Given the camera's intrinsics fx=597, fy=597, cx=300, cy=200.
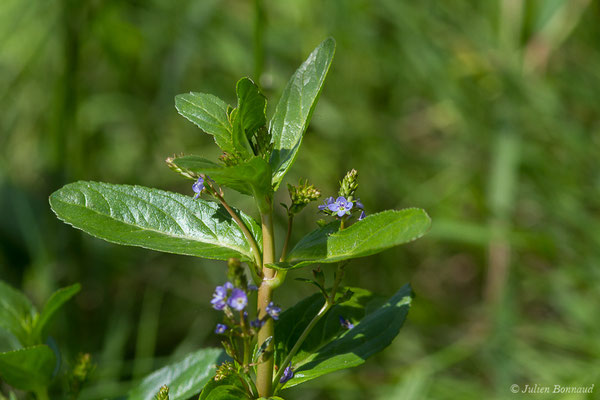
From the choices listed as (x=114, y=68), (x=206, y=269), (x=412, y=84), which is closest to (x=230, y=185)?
(x=206, y=269)

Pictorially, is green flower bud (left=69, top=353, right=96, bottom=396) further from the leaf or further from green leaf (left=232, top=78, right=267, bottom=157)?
green leaf (left=232, top=78, right=267, bottom=157)

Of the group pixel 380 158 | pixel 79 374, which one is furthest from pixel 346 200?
pixel 380 158

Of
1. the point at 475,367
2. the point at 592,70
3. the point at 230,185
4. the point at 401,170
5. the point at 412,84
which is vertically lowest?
the point at 475,367

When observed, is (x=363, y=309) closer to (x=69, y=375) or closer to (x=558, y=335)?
(x=69, y=375)

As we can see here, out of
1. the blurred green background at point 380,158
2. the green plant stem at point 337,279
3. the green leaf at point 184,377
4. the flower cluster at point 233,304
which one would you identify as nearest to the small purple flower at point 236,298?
the flower cluster at point 233,304

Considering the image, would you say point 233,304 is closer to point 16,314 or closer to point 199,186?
point 199,186

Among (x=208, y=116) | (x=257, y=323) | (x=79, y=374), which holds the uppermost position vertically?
(x=208, y=116)
